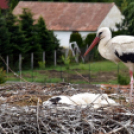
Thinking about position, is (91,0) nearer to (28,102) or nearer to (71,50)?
(71,50)

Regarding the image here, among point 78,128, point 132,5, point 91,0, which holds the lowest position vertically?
point 78,128

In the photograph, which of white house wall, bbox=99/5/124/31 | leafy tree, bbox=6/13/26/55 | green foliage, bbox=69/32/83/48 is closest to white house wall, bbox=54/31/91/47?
green foliage, bbox=69/32/83/48

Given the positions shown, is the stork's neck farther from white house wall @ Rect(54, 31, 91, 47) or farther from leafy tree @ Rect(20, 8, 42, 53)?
white house wall @ Rect(54, 31, 91, 47)

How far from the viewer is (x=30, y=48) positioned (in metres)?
14.8

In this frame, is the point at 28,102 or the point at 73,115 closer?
the point at 73,115

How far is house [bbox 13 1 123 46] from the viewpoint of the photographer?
1984 centimetres

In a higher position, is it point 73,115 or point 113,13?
point 113,13

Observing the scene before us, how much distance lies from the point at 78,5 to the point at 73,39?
5592 mm

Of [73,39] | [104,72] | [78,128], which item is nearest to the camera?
[78,128]

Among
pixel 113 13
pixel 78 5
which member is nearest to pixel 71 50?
pixel 113 13

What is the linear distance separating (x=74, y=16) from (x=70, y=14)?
0.39m

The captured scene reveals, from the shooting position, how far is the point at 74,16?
21.6 metres

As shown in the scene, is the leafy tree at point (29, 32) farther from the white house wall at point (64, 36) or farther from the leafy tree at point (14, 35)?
the white house wall at point (64, 36)

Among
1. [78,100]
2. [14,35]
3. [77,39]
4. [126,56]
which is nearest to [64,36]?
[77,39]
